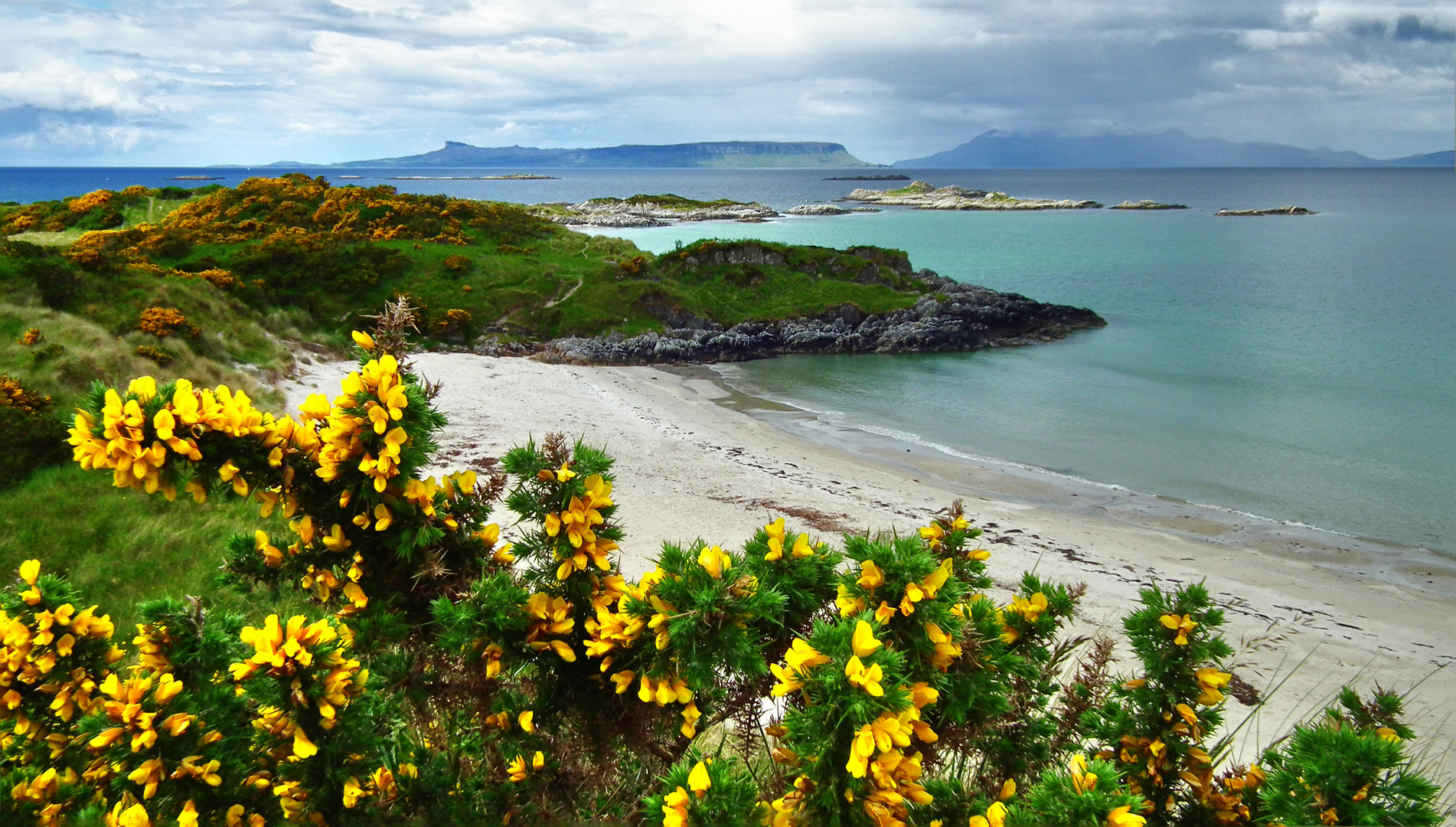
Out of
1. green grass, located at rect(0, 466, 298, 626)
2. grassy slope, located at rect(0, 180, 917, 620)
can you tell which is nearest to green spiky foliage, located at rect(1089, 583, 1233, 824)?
grassy slope, located at rect(0, 180, 917, 620)

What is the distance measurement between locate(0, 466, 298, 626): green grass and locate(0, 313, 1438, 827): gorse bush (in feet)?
17.0

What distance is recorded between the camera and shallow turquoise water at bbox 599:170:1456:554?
1841 centimetres

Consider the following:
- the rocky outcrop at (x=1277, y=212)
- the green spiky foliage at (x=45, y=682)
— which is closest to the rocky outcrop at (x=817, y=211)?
the rocky outcrop at (x=1277, y=212)

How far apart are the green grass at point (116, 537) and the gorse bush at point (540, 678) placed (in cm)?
519

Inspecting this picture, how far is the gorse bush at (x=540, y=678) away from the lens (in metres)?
2.27

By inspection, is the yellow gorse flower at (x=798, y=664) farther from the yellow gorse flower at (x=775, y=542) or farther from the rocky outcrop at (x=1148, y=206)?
the rocky outcrop at (x=1148, y=206)

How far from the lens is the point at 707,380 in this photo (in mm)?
28047

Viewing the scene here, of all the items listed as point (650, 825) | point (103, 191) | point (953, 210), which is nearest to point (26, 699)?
point (650, 825)

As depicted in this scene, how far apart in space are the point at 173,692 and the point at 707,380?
25.5 m

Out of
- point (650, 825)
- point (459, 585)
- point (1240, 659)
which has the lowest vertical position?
point (1240, 659)

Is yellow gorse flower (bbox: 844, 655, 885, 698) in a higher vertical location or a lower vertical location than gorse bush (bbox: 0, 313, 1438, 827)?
higher

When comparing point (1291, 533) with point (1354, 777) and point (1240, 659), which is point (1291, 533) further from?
point (1354, 777)

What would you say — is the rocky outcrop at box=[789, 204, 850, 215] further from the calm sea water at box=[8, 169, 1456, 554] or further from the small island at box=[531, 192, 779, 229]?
the calm sea water at box=[8, 169, 1456, 554]

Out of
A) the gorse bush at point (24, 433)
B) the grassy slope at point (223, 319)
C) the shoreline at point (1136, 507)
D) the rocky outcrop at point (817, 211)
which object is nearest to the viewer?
the grassy slope at point (223, 319)
